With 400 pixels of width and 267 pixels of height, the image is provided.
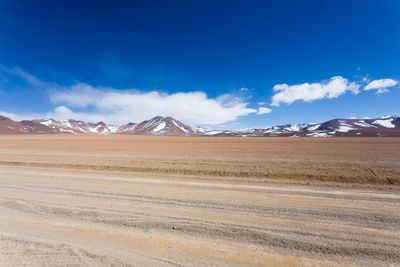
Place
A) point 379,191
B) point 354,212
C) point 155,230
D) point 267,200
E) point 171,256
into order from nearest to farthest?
1. point 171,256
2. point 155,230
3. point 354,212
4. point 267,200
5. point 379,191

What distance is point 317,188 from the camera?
349 inches

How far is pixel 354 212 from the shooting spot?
589 centimetres

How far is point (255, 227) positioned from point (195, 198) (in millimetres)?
2872

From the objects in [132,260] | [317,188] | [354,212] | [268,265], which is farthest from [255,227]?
[317,188]

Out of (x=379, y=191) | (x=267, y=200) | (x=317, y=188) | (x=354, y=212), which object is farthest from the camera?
(x=317, y=188)

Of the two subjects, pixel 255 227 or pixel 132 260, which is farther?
A: pixel 255 227

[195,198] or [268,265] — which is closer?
[268,265]

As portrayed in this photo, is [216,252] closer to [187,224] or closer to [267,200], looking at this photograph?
[187,224]

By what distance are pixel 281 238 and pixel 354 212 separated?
3316 millimetres

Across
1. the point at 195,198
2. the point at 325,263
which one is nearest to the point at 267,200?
the point at 195,198

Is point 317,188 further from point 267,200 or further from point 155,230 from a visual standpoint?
point 155,230

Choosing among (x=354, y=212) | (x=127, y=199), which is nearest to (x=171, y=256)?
(x=127, y=199)

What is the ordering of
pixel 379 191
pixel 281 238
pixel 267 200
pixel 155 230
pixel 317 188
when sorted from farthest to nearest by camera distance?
pixel 317 188 < pixel 379 191 < pixel 267 200 < pixel 155 230 < pixel 281 238

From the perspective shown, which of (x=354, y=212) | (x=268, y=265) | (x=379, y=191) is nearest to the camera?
(x=268, y=265)
